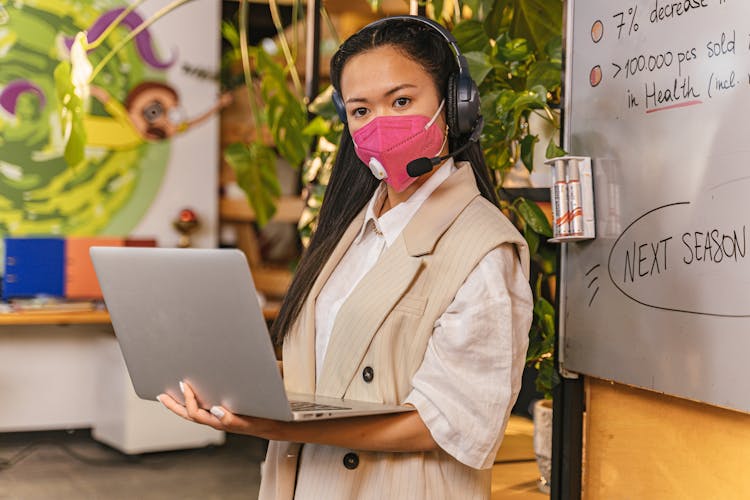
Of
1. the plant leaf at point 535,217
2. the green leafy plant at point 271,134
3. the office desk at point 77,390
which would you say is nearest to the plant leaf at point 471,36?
the plant leaf at point 535,217

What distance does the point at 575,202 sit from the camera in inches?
66.9

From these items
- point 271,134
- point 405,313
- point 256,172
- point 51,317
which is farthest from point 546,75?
point 51,317

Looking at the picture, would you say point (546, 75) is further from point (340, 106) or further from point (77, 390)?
point (77, 390)

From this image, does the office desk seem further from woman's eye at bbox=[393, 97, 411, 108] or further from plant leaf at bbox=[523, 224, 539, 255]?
woman's eye at bbox=[393, 97, 411, 108]

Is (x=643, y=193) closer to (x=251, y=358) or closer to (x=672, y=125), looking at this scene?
(x=672, y=125)

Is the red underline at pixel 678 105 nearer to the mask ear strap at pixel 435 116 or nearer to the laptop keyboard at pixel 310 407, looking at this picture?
the mask ear strap at pixel 435 116

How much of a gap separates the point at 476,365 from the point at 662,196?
442 millimetres

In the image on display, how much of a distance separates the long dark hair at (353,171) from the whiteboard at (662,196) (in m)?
0.25

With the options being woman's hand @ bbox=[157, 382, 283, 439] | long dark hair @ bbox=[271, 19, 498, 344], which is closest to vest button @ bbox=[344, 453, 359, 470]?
woman's hand @ bbox=[157, 382, 283, 439]

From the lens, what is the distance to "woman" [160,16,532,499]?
134 centimetres

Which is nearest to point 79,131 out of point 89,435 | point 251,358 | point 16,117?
point 251,358

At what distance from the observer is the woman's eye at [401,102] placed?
1.47 m

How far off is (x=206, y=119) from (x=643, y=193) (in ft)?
15.1

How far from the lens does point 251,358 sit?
124cm
